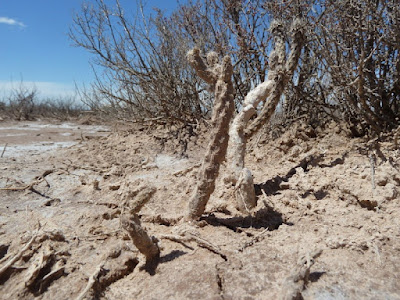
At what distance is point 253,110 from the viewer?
2.69 m

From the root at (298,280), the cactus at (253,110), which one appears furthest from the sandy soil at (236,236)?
the cactus at (253,110)

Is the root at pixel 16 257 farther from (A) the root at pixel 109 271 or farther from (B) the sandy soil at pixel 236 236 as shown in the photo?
(A) the root at pixel 109 271

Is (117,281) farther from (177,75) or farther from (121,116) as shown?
(121,116)

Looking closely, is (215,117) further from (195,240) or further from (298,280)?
(298,280)

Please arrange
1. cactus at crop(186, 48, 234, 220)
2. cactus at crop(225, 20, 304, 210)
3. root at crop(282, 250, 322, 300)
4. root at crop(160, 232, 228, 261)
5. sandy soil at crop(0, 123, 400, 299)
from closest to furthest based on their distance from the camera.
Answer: root at crop(282, 250, 322, 300)
sandy soil at crop(0, 123, 400, 299)
root at crop(160, 232, 228, 261)
cactus at crop(186, 48, 234, 220)
cactus at crop(225, 20, 304, 210)

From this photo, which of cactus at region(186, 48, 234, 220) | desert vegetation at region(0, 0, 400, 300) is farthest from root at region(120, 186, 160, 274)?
cactus at region(186, 48, 234, 220)

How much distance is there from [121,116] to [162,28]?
2.22 meters

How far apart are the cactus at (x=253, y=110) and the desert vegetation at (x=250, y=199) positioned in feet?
0.04

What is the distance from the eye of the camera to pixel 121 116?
23.1ft

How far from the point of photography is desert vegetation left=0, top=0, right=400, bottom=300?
170 cm

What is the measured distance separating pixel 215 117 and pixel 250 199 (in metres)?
0.72

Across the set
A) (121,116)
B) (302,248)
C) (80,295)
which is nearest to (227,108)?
(302,248)

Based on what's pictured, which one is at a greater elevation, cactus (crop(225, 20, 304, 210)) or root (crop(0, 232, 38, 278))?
cactus (crop(225, 20, 304, 210))

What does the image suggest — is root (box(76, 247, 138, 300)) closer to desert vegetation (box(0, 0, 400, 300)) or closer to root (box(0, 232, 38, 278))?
desert vegetation (box(0, 0, 400, 300))
